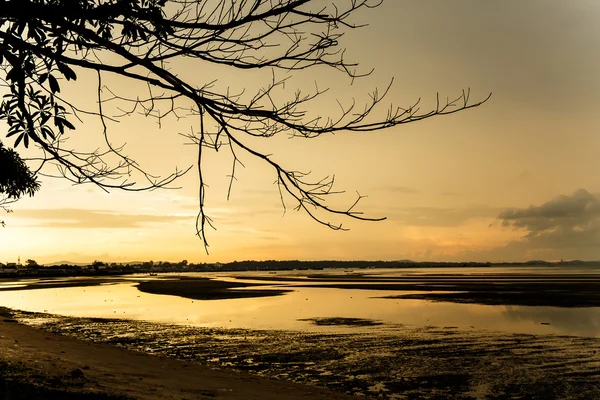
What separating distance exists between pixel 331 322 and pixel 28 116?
71.5ft

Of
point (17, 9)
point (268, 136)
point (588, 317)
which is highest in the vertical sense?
point (17, 9)

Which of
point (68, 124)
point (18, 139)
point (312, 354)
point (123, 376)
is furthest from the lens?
point (312, 354)

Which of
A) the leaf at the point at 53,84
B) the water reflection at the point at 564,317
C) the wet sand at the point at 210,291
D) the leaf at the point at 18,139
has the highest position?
the leaf at the point at 53,84

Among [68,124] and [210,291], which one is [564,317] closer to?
[68,124]

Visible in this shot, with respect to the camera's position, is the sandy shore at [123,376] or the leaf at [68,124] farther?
the sandy shore at [123,376]

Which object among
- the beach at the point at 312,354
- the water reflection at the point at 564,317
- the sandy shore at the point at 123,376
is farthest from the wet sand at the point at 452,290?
the sandy shore at the point at 123,376

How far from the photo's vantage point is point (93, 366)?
12602 millimetres

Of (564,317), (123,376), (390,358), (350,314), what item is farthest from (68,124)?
(564,317)

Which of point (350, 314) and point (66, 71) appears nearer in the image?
point (66, 71)

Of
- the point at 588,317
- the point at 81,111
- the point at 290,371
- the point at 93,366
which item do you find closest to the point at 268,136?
the point at 81,111

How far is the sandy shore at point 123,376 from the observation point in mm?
8836

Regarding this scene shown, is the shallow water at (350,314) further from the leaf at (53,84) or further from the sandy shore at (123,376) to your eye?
the leaf at (53,84)

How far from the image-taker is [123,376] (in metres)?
11.4

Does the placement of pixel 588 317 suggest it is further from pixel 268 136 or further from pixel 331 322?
pixel 268 136
